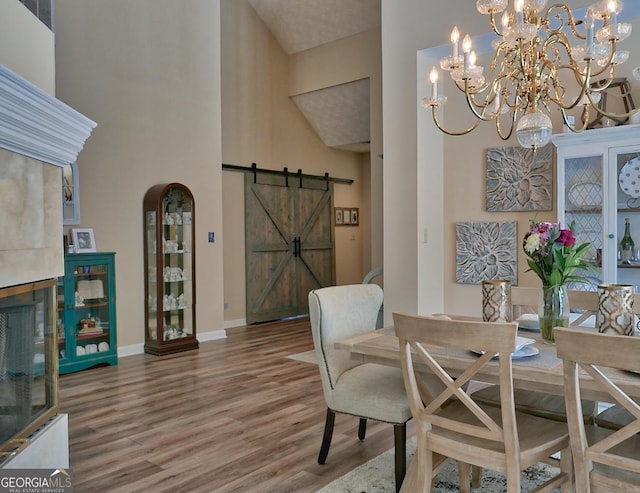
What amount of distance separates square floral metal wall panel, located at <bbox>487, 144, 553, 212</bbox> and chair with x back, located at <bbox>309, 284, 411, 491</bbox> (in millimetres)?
1991

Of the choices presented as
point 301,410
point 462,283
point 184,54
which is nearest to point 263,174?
point 184,54

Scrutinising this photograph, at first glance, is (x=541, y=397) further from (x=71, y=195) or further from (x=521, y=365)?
(x=71, y=195)

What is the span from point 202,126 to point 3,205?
13.7 feet

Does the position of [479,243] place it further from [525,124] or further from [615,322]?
[615,322]

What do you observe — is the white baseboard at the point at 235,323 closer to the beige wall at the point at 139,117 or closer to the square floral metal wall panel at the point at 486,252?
the beige wall at the point at 139,117

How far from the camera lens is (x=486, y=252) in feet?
14.5

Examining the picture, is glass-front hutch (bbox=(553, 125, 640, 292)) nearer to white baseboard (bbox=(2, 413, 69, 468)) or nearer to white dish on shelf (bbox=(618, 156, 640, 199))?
white dish on shelf (bbox=(618, 156, 640, 199))

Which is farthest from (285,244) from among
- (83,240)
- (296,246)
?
(83,240)

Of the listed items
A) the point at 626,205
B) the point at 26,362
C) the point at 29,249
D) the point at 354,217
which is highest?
the point at 354,217

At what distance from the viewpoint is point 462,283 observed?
4559mm

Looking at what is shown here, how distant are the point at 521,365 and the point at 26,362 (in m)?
2.01

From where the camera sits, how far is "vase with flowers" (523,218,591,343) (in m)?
2.02

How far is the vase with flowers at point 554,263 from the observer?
2.02m

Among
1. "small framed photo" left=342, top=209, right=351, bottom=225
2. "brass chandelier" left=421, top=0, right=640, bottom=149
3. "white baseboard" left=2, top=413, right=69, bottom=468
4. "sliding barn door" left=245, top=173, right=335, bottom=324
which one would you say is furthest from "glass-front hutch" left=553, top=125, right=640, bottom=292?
"small framed photo" left=342, top=209, right=351, bottom=225
